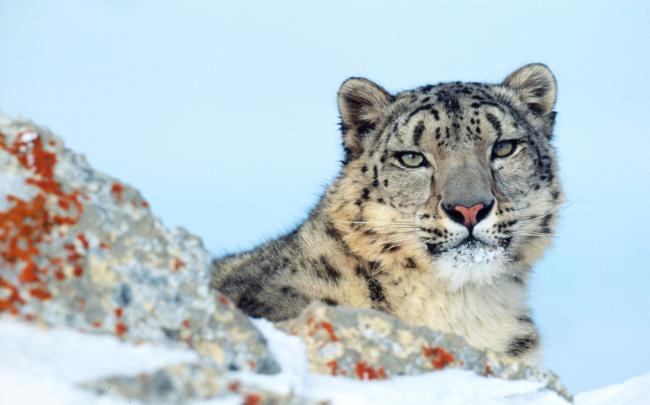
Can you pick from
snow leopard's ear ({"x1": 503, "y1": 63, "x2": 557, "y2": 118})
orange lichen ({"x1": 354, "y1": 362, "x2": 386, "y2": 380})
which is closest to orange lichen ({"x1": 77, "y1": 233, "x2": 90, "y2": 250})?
orange lichen ({"x1": 354, "y1": 362, "x2": 386, "y2": 380})

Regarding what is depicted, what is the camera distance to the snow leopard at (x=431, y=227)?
6.20m

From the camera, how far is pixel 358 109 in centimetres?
732

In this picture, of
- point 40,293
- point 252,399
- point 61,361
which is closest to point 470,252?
point 252,399

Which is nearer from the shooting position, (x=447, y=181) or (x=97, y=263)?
(x=97, y=263)

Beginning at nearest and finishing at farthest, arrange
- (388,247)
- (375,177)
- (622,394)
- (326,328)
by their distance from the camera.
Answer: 1. (326,328)
2. (388,247)
3. (375,177)
4. (622,394)

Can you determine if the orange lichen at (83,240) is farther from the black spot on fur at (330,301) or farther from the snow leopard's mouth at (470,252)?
the snow leopard's mouth at (470,252)

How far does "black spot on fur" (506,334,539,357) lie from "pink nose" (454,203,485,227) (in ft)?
3.67

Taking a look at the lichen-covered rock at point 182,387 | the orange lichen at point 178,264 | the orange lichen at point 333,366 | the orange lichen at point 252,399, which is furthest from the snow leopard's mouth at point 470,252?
the orange lichen at point 252,399

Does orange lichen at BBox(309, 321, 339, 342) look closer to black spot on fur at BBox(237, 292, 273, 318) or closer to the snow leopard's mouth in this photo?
black spot on fur at BBox(237, 292, 273, 318)

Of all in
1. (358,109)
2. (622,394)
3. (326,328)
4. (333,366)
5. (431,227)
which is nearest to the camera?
(333,366)

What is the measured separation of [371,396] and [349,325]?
1.46 ft

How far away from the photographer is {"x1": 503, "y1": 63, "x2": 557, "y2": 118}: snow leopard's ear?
7484 millimetres

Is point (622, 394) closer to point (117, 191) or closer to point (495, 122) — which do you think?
point (495, 122)

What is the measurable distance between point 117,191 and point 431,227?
3.05m
